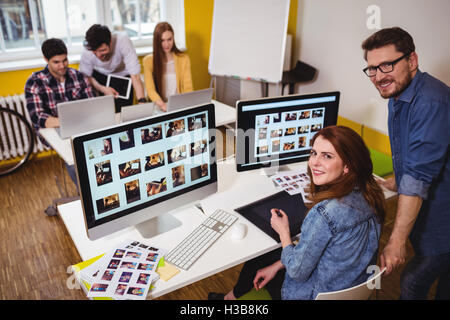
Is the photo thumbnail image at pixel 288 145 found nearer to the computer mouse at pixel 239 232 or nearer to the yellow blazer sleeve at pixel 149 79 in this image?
the computer mouse at pixel 239 232

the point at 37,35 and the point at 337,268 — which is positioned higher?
the point at 37,35

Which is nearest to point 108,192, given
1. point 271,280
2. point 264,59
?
point 271,280

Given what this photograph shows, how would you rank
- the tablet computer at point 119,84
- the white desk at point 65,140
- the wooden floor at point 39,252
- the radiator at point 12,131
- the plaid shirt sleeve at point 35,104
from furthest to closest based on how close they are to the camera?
the radiator at point 12,131 → the tablet computer at point 119,84 → the plaid shirt sleeve at point 35,104 → the white desk at point 65,140 → the wooden floor at point 39,252

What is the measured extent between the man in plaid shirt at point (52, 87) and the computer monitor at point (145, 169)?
1395mm

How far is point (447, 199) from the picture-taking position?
170 centimetres

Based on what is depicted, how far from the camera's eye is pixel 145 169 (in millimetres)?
1553

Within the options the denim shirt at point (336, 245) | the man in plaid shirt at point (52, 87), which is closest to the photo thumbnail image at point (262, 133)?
the denim shirt at point (336, 245)

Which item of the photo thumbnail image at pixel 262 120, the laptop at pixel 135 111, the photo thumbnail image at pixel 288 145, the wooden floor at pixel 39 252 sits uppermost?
the photo thumbnail image at pixel 262 120

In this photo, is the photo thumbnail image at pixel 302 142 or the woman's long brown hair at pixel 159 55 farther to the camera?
the woman's long brown hair at pixel 159 55

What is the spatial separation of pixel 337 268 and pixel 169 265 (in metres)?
0.65

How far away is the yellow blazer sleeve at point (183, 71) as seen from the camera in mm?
3719

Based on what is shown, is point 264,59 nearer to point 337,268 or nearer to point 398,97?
point 398,97

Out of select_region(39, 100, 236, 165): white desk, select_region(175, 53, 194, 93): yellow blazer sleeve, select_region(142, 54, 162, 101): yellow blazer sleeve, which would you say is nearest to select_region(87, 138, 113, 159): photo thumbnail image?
select_region(39, 100, 236, 165): white desk

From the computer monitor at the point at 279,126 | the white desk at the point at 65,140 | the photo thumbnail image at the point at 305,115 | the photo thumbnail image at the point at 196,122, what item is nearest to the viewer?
the photo thumbnail image at the point at 196,122
